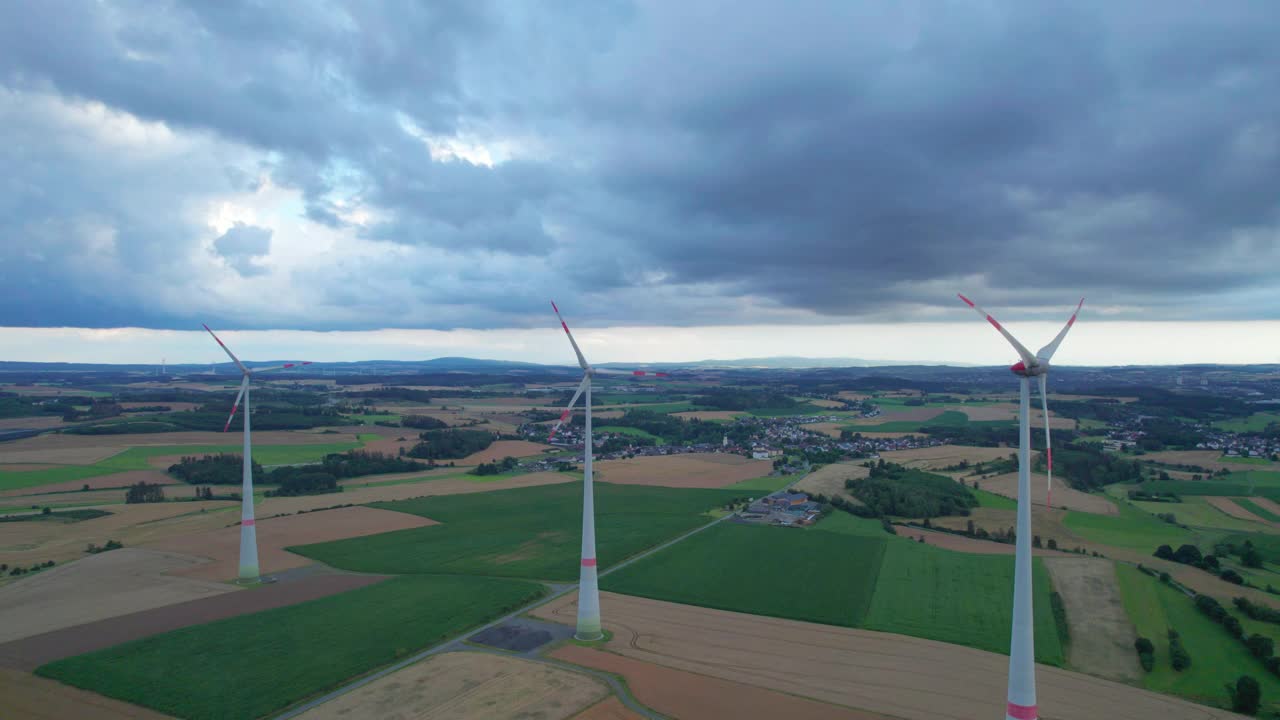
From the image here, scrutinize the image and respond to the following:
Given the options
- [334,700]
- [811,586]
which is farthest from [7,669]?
[811,586]

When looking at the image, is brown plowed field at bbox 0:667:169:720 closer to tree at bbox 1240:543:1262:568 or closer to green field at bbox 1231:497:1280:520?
tree at bbox 1240:543:1262:568

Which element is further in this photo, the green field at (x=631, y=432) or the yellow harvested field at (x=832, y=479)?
the green field at (x=631, y=432)

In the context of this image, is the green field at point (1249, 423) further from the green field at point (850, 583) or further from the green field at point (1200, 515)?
the green field at point (850, 583)

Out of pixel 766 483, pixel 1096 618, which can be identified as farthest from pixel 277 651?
pixel 766 483

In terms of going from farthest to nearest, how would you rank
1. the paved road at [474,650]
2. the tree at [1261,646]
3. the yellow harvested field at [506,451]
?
the yellow harvested field at [506,451], the tree at [1261,646], the paved road at [474,650]

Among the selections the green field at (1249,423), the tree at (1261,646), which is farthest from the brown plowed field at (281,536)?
the green field at (1249,423)

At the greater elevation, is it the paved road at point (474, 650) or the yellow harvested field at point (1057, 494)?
the paved road at point (474, 650)

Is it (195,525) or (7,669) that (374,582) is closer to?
(7,669)

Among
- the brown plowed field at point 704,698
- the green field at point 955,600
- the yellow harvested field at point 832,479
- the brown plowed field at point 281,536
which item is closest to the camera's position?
the brown plowed field at point 704,698
